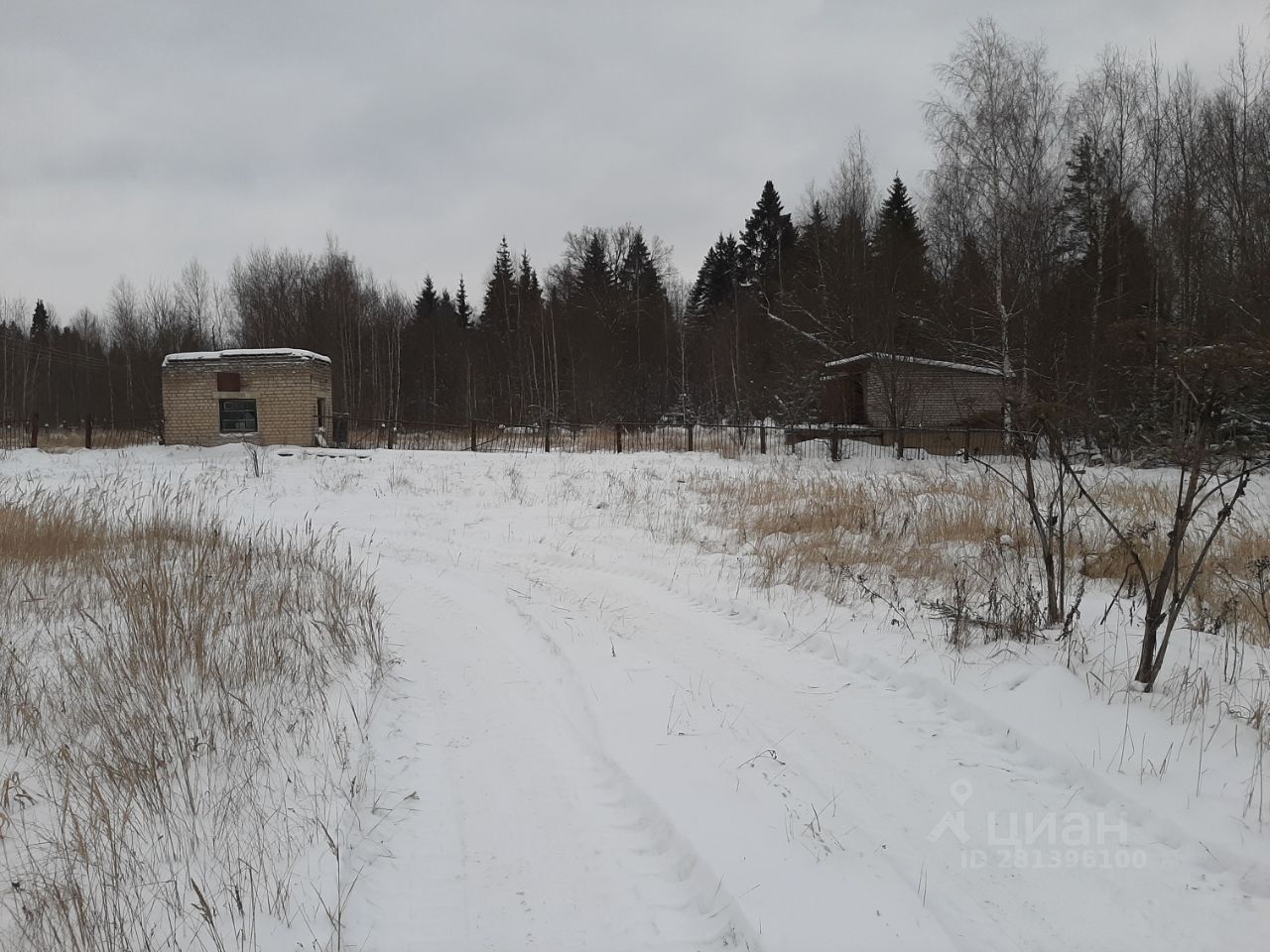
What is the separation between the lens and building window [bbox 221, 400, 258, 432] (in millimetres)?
23312

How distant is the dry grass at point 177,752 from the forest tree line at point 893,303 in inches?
181

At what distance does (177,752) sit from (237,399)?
78.7ft

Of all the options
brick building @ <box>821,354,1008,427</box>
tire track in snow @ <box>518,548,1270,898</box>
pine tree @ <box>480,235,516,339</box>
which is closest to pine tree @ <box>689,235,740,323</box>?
pine tree @ <box>480,235,516,339</box>

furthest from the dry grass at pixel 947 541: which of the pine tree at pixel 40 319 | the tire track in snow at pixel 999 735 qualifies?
the pine tree at pixel 40 319

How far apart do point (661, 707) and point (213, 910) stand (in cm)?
221

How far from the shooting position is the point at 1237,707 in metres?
3.42

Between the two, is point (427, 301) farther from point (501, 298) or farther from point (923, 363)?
point (923, 363)

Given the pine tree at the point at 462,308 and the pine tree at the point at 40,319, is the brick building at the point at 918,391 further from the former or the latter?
the pine tree at the point at 40,319

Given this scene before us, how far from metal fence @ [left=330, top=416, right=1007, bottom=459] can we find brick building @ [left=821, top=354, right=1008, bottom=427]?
108cm

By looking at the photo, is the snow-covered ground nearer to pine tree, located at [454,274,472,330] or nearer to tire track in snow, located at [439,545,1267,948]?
tire track in snow, located at [439,545,1267,948]

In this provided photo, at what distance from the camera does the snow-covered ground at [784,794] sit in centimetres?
212

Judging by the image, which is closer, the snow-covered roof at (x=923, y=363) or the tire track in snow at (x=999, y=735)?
the tire track in snow at (x=999, y=735)

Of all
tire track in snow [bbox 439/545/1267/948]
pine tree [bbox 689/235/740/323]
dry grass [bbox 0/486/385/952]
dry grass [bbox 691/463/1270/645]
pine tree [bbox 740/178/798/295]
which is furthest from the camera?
pine tree [bbox 689/235/740/323]

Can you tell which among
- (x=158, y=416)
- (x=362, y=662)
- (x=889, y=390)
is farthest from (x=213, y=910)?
(x=158, y=416)
